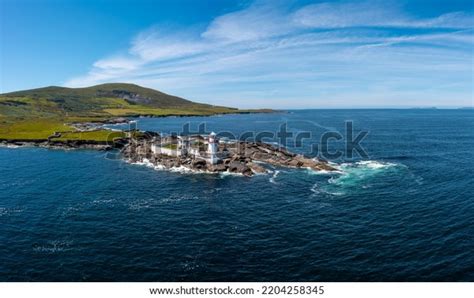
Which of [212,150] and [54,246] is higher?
[212,150]

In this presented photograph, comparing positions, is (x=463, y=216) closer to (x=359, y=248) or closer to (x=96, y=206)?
(x=359, y=248)

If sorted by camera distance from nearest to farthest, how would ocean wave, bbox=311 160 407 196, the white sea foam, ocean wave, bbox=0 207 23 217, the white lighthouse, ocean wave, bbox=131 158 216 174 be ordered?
ocean wave, bbox=0 207 23 217 → ocean wave, bbox=311 160 407 196 → the white sea foam → ocean wave, bbox=131 158 216 174 → the white lighthouse

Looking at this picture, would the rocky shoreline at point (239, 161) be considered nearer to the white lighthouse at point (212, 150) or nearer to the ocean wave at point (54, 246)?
the white lighthouse at point (212, 150)

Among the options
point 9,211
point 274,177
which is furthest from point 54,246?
point 274,177

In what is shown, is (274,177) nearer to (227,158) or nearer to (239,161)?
(239,161)

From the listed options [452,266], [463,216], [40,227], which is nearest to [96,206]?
[40,227]

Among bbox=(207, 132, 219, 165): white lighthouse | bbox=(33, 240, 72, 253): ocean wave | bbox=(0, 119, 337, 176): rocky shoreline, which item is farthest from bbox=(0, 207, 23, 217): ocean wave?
bbox=(207, 132, 219, 165): white lighthouse

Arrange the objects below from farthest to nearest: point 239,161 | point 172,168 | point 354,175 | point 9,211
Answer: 1. point 239,161
2. point 172,168
3. point 354,175
4. point 9,211

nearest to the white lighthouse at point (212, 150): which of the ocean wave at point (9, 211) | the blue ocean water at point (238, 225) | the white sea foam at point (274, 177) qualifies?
the blue ocean water at point (238, 225)

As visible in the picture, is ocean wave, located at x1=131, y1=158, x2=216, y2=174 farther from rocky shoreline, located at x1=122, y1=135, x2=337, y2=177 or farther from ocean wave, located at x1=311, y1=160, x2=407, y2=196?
ocean wave, located at x1=311, y1=160, x2=407, y2=196
